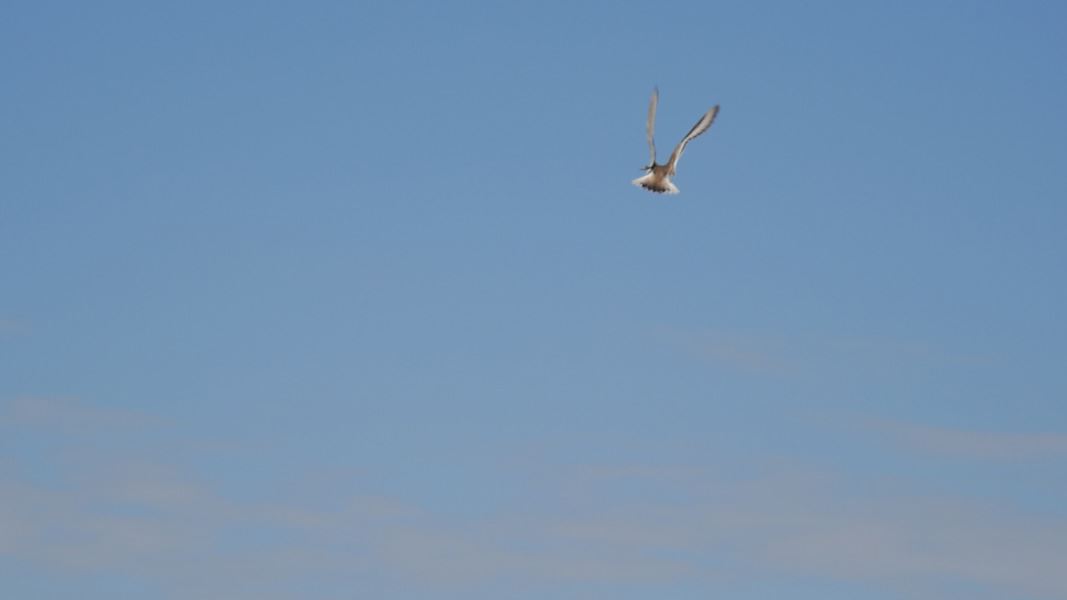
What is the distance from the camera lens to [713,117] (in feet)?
378

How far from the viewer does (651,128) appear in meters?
113

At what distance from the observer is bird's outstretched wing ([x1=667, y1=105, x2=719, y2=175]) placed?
375 feet

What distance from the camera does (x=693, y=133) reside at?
11550 centimetres

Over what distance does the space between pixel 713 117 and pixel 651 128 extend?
4.21 m

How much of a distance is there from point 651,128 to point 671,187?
3.57 metres

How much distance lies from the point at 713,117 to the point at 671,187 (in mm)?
4974

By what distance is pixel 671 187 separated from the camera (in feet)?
374

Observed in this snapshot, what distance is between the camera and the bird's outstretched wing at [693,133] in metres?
114
